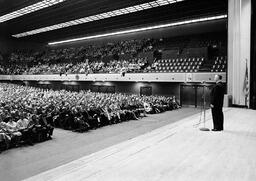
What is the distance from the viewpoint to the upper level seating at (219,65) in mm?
17242

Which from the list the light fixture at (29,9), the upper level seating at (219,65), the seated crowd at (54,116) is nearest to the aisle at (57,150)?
the seated crowd at (54,116)

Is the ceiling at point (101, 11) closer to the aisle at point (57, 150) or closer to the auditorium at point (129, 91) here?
the auditorium at point (129, 91)

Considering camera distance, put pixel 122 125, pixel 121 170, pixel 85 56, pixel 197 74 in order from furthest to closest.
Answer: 1. pixel 85 56
2. pixel 197 74
3. pixel 122 125
4. pixel 121 170

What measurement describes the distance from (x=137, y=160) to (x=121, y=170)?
1.83 feet

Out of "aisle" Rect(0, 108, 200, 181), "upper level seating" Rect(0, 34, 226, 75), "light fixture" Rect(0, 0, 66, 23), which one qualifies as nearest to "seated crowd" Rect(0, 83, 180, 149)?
"aisle" Rect(0, 108, 200, 181)

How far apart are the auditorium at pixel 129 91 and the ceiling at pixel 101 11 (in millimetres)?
98

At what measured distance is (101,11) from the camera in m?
20.1

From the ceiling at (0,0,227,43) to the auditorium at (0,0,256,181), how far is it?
0.10 m

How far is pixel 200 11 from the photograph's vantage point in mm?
19359

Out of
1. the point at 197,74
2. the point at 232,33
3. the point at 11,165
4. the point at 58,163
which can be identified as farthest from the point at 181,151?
the point at 197,74

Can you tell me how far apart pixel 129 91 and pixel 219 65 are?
860cm

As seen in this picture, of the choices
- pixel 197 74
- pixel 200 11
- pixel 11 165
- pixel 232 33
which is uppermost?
pixel 200 11

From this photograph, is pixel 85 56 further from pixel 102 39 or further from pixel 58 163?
pixel 58 163

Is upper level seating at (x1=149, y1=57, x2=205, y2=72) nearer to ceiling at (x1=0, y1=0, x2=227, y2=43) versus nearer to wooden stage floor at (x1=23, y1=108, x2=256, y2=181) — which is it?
ceiling at (x1=0, y1=0, x2=227, y2=43)
